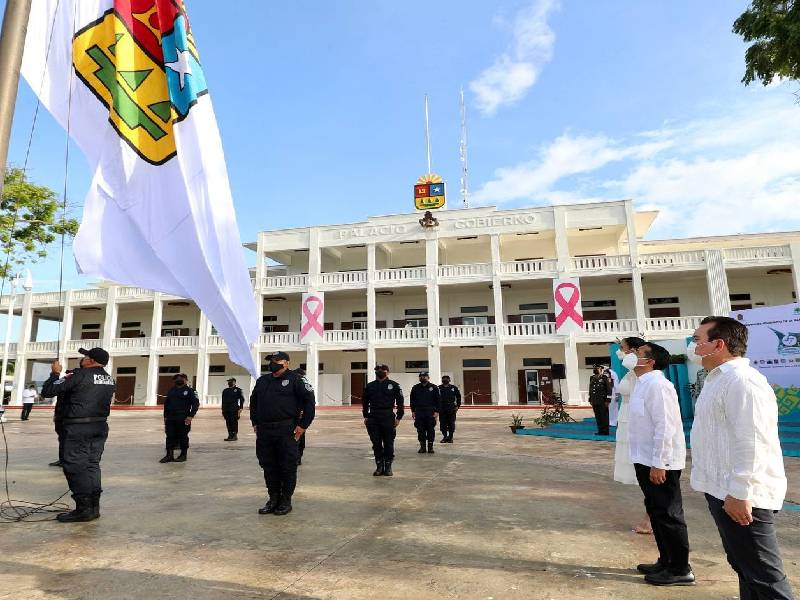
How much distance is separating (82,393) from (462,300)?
80.1 feet

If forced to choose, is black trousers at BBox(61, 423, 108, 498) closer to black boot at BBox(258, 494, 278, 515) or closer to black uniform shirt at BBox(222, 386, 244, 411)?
black boot at BBox(258, 494, 278, 515)

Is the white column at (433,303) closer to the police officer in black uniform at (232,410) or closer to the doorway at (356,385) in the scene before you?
the doorway at (356,385)

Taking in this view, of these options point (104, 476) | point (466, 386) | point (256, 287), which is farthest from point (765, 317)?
point (256, 287)

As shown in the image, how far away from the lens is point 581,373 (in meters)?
25.2

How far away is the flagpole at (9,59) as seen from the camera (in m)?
2.50

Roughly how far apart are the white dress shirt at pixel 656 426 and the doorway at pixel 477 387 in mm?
23533

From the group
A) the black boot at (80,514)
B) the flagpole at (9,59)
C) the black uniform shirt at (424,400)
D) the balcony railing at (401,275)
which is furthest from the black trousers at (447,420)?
the balcony railing at (401,275)

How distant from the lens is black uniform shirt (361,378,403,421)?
6953 millimetres

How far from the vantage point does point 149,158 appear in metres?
4.04

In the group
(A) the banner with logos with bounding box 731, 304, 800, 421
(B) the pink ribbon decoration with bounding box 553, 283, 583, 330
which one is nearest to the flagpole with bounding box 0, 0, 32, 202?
(A) the banner with logos with bounding box 731, 304, 800, 421

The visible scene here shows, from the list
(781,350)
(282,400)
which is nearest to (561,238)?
(781,350)

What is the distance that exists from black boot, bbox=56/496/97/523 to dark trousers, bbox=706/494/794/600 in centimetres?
517

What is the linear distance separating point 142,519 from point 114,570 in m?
1.41

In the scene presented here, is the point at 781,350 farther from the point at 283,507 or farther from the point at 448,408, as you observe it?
the point at 283,507
